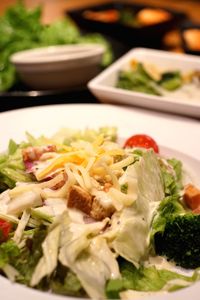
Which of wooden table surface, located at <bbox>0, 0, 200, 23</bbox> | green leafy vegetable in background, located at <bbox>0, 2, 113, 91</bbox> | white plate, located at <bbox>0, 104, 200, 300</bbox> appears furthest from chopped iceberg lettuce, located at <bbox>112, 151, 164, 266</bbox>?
wooden table surface, located at <bbox>0, 0, 200, 23</bbox>

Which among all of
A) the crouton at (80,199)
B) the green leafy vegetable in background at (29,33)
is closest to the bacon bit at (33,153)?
the crouton at (80,199)

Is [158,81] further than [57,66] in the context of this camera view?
Yes

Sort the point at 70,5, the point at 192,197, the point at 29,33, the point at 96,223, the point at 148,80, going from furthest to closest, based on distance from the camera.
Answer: the point at 70,5 → the point at 29,33 → the point at 148,80 → the point at 192,197 → the point at 96,223

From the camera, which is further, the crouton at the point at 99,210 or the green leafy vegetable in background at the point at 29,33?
the green leafy vegetable in background at the point at 29,33

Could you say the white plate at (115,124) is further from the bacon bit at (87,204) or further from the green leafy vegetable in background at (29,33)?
the green leafy vegetable in background at (29,33)

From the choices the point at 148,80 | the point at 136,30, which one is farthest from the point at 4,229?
the point at 136,30

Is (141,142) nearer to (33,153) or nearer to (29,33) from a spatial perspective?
(33,153)

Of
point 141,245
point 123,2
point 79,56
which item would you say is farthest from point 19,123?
point 123,2
